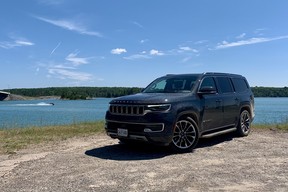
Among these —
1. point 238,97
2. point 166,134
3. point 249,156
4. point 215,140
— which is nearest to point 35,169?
point 166,134

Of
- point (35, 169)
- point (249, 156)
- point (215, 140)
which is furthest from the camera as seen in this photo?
point (215, 140)

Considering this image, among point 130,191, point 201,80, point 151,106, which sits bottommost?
point 130,191

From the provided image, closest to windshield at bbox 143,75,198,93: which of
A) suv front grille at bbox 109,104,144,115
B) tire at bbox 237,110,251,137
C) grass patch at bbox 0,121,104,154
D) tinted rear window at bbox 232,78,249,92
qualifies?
suv front grille at bbox 109,104,144,115

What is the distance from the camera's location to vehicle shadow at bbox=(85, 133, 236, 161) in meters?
7.43

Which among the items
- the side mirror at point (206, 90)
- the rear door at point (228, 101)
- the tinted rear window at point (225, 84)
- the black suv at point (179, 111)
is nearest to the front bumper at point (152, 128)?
the black suv at point (179, 111)

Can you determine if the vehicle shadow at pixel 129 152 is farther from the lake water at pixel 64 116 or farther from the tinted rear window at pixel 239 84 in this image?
the lake water at pixel 64 116

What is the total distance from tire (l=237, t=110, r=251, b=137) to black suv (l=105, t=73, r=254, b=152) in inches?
2.7

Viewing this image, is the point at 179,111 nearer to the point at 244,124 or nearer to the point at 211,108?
the point at 211,108

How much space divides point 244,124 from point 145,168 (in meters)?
5.22

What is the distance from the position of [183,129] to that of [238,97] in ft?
9.83

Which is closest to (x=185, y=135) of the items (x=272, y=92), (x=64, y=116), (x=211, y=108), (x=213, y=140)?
(x=211, y=108)

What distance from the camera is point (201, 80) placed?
8.77m

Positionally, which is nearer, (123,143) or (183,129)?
(183,129)

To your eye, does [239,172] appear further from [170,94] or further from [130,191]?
[170,94]
